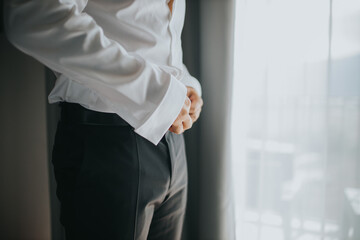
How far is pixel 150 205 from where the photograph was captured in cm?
63

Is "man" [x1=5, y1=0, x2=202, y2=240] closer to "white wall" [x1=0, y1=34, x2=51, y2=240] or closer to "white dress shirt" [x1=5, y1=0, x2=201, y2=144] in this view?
"white dress shirt" [x1=5, y1=0, x2=201, y2=144]

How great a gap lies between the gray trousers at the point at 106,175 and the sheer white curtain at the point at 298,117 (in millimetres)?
634

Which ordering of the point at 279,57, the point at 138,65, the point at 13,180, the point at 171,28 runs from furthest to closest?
1. the point at 279,57
2. the point at 13,180
3. the point at 171,28
4. the point at 138,65

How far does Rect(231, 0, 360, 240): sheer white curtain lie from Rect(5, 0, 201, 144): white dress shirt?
559 mm

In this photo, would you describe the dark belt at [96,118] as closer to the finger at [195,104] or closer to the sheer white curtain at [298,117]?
the finger at [195,104]

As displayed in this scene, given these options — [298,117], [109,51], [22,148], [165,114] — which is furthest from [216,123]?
[22,148]

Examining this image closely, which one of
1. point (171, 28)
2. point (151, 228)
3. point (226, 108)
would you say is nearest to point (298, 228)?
point (226, 108)

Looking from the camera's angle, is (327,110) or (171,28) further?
(327,110)

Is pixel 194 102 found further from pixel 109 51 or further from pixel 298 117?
pixel 298 117

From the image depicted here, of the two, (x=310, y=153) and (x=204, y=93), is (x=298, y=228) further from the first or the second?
(x=204, y=93)

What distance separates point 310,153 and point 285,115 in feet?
0.67

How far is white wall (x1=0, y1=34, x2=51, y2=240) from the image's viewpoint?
35.8 inches

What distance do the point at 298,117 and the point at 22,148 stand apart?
3.90 ft

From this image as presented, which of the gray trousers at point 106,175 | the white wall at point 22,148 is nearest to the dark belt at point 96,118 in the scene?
the gray trousers at point 106,175
